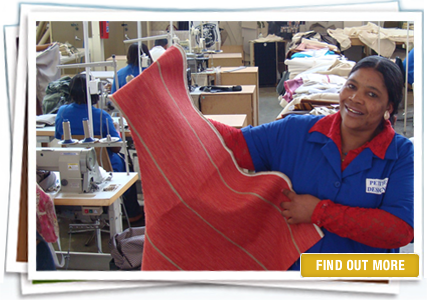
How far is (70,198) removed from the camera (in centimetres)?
210

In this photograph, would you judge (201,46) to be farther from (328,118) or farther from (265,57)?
(328,118)

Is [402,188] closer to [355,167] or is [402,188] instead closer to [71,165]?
[355,167]

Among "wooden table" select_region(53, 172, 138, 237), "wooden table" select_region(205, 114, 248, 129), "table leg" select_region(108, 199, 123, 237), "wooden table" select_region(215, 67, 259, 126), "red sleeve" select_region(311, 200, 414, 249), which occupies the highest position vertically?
"wooden table" select_region(215, 67, 259, 126)

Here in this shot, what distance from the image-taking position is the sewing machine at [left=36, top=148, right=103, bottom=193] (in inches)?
81.4

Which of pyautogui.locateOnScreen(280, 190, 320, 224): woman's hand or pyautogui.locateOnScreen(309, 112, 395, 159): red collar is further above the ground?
Result: pyautogui.locateOnScreen(309, 112, 395, 159): red collar

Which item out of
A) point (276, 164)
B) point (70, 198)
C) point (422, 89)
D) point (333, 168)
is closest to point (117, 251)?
point (70, 198)

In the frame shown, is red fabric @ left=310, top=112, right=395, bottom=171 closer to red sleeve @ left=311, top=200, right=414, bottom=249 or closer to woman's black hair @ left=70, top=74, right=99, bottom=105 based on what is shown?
red sleeve @ left=311, top=200, right=414, bottom=249

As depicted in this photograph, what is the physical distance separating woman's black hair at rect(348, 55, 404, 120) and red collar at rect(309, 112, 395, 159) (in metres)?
0.08

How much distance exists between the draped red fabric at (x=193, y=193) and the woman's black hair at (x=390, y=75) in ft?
1.38

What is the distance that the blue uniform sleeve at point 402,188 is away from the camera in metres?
1.24

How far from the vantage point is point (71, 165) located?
2084 millimetres

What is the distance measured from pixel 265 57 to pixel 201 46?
2.99 metres

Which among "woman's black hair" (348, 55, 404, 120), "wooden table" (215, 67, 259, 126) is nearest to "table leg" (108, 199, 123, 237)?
"woman's black hair" (348, 55, 404, 120)

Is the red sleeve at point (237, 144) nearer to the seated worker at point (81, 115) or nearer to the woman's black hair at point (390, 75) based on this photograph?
the woman's black hair at point (390, 75)
